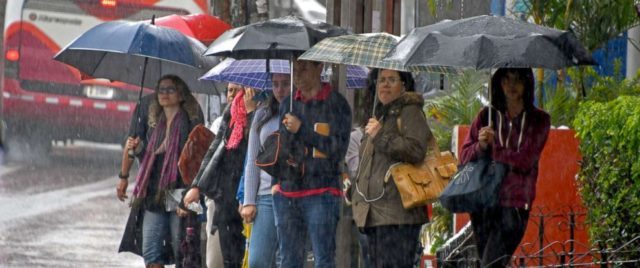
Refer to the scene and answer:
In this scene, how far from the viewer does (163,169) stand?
1120 cm

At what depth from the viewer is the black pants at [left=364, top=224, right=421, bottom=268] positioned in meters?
9.41

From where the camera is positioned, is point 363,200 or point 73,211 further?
point 73,211

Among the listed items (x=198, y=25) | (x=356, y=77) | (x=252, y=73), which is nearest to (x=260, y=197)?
(x=252, y=73)

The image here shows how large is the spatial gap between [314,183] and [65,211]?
9.35 metres

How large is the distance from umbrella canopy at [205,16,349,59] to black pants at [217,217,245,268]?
4.23 feet

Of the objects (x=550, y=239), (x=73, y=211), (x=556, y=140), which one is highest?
(x=556, y=140)

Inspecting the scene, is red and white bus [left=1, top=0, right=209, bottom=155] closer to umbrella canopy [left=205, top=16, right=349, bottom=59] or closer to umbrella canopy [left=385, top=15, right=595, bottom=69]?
umbrella canopy [left=205, top=16, right=349, bottom=59]

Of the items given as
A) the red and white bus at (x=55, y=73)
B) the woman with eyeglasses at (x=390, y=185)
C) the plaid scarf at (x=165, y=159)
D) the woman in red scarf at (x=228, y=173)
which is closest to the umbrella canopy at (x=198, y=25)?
the plaid scarf at (x=165, y=159)

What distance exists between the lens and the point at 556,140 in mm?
11375

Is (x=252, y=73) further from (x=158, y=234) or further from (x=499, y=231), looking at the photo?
(x=499, y=231)

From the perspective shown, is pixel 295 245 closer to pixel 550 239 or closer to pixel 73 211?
pixel 550 239

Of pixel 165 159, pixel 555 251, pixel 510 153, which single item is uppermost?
pixel 510 153

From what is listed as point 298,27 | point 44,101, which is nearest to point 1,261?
point 298,27

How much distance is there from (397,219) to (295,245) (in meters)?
0.72
